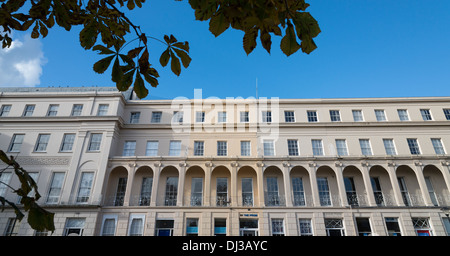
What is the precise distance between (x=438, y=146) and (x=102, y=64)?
29.3 metres

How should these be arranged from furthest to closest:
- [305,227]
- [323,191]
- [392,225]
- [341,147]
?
[341,147]
[323,191]
[305,227]
[392,225]

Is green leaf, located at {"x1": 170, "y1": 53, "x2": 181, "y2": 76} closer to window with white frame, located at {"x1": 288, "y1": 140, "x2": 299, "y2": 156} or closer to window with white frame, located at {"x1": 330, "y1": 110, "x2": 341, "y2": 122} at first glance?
window with white frame, located at {"x1": 288, "y1": 140, "x2": 299, "y2": 156}

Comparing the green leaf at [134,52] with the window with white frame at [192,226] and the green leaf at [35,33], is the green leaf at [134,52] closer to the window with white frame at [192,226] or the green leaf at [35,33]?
the green leaf at [35,33]

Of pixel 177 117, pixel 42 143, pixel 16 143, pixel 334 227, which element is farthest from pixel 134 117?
pixel 334 227

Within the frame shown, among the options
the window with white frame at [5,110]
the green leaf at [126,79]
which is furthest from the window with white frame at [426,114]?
the window with white frame at [5,110]

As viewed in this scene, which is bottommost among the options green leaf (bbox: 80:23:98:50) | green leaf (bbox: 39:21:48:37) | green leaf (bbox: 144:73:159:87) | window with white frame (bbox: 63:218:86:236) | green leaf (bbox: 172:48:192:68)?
green leaf (bbox: 144:73:159:87)

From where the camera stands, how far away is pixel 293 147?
2391 cm

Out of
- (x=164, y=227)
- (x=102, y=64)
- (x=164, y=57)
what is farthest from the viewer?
(x=164, y=227)

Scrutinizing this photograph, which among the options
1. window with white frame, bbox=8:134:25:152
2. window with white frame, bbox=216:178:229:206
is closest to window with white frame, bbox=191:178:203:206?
window with white frame, bbox=216:178:229:206

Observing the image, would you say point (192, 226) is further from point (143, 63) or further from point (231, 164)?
point (143, 63)

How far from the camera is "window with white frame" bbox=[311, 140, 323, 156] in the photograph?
77.1ft

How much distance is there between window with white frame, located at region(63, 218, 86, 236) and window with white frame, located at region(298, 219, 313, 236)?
1680 cm

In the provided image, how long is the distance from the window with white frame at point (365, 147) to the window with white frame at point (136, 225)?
19.8m
